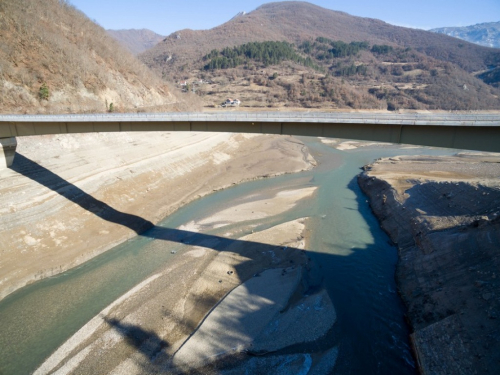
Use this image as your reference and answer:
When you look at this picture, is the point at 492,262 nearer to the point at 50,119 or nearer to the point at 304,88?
the point at 50,119

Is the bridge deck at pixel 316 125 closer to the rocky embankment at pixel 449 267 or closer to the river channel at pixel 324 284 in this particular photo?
the rocky embankment at pixel 449 267

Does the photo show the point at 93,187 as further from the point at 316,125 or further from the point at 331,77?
the point at 331,77

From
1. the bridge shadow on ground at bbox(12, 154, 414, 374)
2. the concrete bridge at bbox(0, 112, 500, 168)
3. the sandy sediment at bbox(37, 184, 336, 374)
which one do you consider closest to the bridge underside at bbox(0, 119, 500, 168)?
the concrete bridge at bbox(0, 112, 500, 168)

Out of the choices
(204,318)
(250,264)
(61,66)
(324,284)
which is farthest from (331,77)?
(204,318)

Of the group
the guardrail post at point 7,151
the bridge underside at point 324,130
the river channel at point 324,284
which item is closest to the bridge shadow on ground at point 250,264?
the river channel at point 324,284

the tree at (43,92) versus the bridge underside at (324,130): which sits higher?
the tree at (43,92)

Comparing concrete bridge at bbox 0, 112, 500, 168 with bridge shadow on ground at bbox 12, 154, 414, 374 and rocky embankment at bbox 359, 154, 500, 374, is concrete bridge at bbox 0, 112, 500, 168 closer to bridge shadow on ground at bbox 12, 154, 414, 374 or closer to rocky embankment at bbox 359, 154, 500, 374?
bridge shadow on ground at bbox 12, 154, 414, 374
